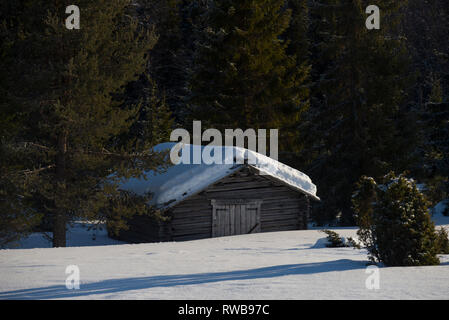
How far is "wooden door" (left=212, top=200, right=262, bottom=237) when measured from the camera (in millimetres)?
21750

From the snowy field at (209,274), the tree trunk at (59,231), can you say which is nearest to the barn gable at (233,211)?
the tree trunk at (59,231)

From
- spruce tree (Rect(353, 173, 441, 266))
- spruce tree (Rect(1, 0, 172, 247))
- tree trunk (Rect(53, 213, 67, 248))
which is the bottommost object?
tree trunk (Rect(53, 213, 67, 248))

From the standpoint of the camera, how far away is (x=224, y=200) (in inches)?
860

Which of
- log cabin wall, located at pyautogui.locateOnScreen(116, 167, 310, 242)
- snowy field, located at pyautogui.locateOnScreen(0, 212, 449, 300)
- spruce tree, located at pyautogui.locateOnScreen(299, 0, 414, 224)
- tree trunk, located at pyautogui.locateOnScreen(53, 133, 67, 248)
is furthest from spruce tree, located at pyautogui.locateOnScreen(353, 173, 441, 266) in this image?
spruce tree, located at pyautogui.locateOnScreen(299, 0, 414, 224)

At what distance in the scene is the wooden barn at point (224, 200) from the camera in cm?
2091

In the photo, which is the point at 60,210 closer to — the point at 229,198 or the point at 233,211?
the point at 229,198

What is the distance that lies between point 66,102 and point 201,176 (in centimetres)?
617

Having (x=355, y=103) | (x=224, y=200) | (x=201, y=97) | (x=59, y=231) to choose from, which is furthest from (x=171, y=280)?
(x=355, y=103)

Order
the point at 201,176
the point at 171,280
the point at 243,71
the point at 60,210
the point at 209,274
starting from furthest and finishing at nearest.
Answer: the point at 243,71
the point at 201,176
the point at 60,210
the point at 209,274
the point at 171,280

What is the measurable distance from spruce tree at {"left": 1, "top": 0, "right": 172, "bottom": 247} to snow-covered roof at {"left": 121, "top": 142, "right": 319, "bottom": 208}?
2.26m

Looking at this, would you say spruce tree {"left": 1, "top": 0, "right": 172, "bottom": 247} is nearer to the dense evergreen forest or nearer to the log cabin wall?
the dense evergreen forest

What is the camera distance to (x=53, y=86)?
17.6m

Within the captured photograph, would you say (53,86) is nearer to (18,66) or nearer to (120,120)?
(18,66)

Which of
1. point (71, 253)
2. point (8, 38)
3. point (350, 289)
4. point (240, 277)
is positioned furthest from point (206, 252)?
point (8, 38)
